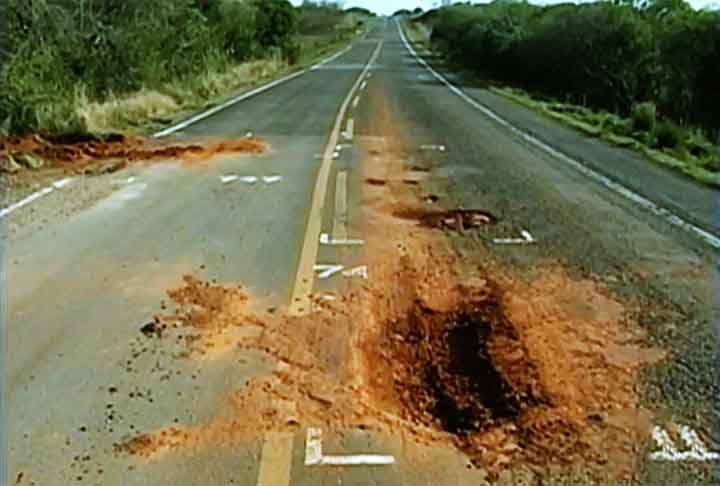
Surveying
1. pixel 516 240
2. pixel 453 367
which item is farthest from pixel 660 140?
pixel 453 367

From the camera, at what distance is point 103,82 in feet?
71.1

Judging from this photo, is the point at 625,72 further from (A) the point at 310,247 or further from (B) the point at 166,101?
(A) the point at 310,247

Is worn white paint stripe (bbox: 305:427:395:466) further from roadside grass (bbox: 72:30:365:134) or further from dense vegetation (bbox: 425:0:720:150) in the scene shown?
dense vegetation (bbox: 425:0:720:150)

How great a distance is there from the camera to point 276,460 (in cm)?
400

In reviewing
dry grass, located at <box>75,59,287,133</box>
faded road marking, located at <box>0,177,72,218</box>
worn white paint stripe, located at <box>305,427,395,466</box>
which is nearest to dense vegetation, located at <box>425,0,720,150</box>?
dry grass, located at <box>75,59,287,133</box>

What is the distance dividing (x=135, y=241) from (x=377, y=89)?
20.5 meters

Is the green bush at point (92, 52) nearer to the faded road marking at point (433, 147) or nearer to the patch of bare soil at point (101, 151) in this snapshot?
the patch of bare soil at point (101, 151)

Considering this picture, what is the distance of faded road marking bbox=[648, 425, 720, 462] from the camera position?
3990mm

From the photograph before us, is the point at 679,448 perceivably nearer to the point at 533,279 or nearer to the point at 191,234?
the point at 533,279

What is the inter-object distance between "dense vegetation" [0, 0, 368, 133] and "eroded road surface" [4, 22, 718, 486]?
5340 millimetres

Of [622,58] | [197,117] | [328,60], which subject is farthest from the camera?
[328,60]

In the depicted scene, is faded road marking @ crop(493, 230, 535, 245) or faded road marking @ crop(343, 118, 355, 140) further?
faded road marking @ crop(343, 118, 355, 140)

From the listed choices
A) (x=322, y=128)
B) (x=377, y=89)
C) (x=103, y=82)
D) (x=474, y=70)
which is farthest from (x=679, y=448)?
(x=474, y=70)

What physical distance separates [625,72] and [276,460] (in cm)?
2628
